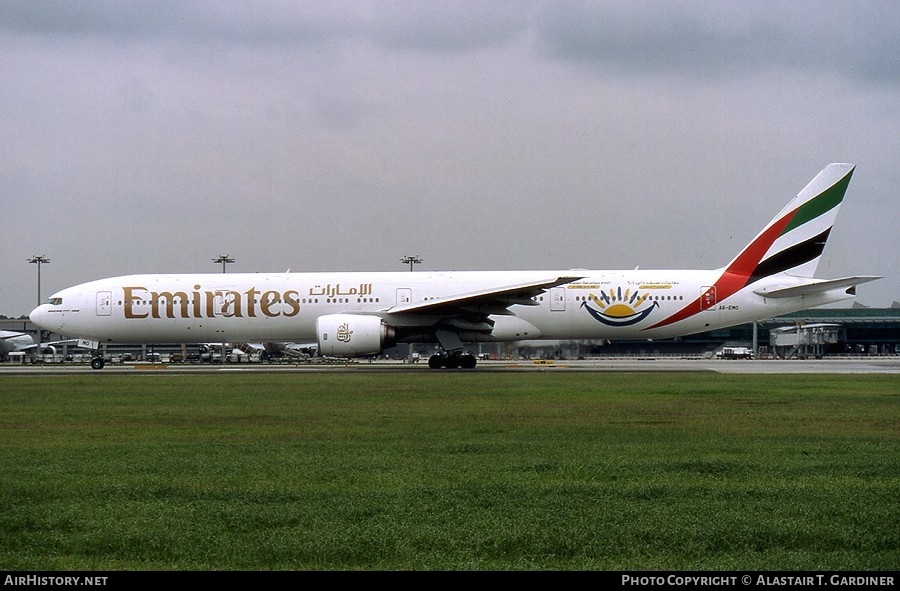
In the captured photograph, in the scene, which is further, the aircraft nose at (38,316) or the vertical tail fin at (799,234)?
the aircraft nose at (38,316)

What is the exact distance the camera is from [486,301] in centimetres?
3378

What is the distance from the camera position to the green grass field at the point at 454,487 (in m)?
6.75

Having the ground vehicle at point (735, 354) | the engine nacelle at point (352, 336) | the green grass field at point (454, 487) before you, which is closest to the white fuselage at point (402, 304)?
the engine nacelle at point (352, 336)

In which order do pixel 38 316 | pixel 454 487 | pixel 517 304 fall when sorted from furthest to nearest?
pixel 38 316 → pixel 517 304 → pixel 454 487

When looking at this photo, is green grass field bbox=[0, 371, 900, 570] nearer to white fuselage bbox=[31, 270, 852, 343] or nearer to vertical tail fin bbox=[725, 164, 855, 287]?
white fuselage bbox=[31, 270, 852, 343]

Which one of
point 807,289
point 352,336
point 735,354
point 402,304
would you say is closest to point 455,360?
point 402,304

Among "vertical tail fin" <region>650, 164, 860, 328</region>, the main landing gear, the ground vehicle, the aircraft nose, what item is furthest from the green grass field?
the ground vehicle

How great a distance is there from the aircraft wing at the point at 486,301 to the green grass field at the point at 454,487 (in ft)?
45.8

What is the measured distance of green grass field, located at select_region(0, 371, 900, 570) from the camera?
266 inches

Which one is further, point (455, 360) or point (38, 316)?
point (38, 316)

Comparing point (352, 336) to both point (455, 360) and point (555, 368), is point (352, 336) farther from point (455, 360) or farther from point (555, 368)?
point (555, 368)

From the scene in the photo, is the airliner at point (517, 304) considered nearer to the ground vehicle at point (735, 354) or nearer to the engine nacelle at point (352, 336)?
the engine nacelle at point (352, 336)

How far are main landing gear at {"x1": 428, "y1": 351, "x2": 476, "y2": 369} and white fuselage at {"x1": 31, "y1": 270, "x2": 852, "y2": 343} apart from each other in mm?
731

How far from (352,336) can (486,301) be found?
15.5 feet
